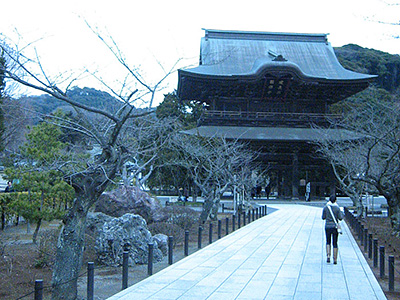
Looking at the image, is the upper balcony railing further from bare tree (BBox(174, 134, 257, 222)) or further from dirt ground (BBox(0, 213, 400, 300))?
dirt ground (BBox(0, 213, 400, 300))

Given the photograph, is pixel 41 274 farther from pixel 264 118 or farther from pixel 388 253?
pixel 264 118

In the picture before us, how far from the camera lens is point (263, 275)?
936 cm

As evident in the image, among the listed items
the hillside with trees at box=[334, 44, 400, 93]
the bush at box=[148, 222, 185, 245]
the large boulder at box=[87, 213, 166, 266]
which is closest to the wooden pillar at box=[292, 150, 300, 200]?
the bush at box=[148, 222, 185, 245]

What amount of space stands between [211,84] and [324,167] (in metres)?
11.8

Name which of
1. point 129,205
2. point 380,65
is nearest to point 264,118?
point 129,205

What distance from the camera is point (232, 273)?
31.4 feet

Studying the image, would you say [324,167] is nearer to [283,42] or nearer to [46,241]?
[283,42]

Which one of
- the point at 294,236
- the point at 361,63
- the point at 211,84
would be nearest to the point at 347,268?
the point at 294,236

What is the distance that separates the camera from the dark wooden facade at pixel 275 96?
3475 cm

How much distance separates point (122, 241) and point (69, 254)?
141 inches

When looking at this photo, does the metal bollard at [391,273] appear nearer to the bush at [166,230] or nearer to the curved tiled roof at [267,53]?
the bush at [166,230]

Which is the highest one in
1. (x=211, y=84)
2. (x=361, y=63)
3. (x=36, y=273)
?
(x=361, y=63)

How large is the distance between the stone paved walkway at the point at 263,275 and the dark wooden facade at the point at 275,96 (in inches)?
766

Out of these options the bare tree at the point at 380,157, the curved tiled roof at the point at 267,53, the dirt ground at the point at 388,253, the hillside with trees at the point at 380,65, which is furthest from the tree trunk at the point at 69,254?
the hillside with trees at the point at 380,65
